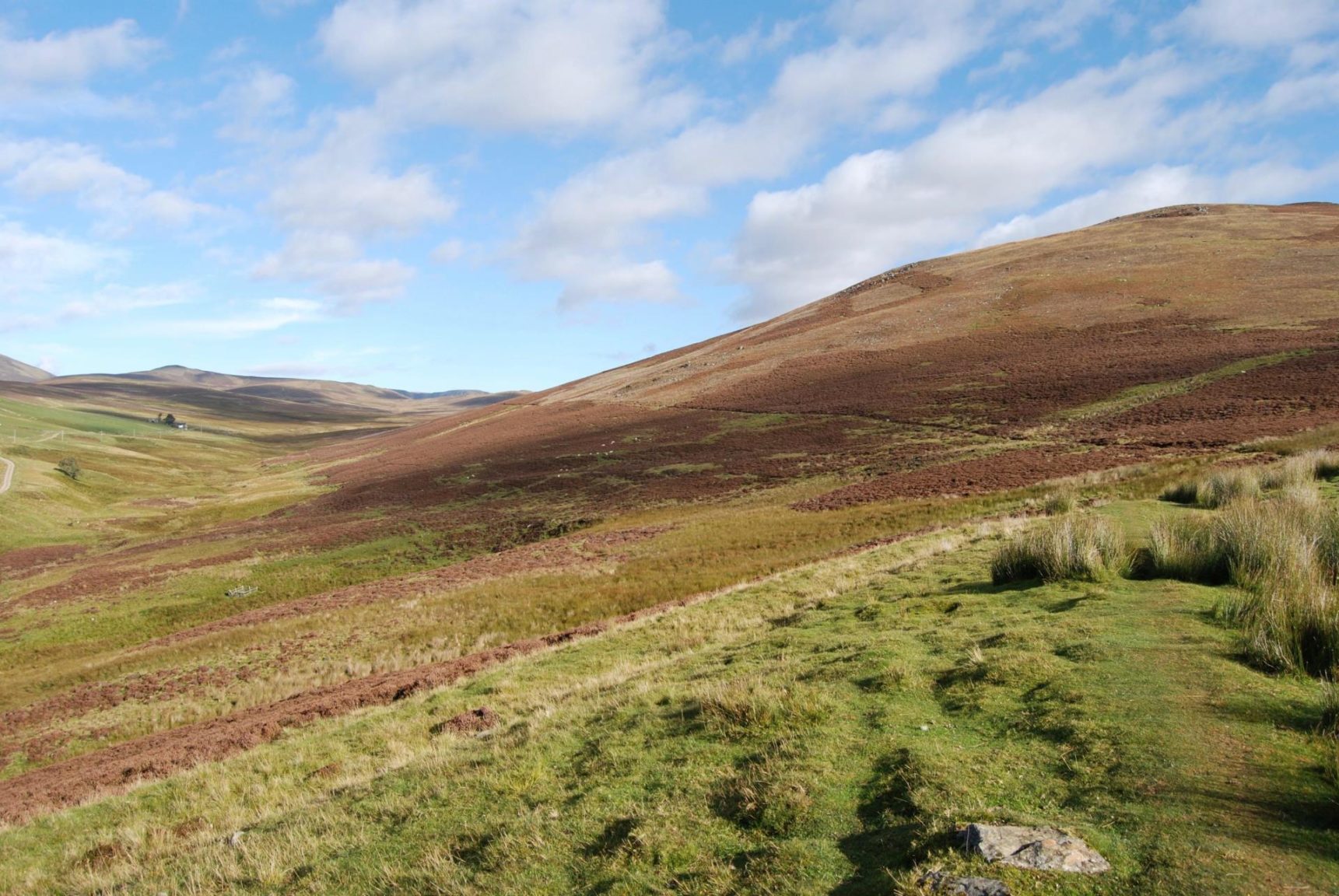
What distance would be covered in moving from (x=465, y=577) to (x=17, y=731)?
15.2 metres

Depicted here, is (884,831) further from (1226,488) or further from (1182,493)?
(1182,493)

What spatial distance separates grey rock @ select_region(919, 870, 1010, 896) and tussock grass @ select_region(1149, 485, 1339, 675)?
5173 millimetres

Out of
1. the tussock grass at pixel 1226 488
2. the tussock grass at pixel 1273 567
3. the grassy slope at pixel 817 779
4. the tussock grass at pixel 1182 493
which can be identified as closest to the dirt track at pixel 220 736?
the grassy slope at pixel 817 779

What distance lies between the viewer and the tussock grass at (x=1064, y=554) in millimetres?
12508

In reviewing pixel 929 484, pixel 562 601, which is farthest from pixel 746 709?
pixel 929 484

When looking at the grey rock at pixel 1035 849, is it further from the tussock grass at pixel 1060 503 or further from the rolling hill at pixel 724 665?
the tussock grass at pixel 1060 503

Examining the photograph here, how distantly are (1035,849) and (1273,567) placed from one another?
760 centimetres

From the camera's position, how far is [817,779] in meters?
6.70

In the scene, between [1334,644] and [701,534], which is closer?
[1334,644]

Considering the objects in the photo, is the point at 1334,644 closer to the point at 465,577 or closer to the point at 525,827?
the point at 525,827

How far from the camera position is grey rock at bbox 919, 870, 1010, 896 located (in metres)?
4.50

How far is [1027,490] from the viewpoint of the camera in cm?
2833

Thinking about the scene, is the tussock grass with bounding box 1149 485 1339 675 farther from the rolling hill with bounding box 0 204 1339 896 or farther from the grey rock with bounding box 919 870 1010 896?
the grey rock with bounding box 919 870 1010 896

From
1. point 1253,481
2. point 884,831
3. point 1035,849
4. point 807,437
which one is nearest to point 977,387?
point 807,437
